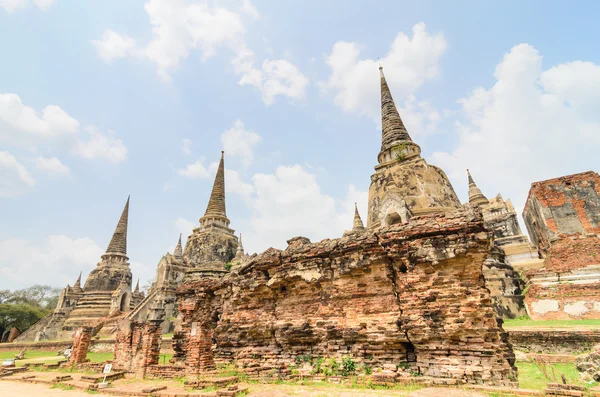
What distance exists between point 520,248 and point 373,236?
2431cm

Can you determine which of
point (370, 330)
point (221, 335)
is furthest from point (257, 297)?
point (370, 330)

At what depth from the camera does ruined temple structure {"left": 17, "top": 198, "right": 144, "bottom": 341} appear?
33719 millimetres

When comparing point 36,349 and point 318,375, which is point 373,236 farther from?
point 36,349

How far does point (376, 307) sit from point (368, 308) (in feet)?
0.68

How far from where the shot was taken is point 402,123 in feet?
87.8

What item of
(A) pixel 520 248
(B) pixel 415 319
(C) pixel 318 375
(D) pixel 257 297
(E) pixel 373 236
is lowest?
(C) pixel 318 375

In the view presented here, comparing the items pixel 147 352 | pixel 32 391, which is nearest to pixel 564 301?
pixel 147 352

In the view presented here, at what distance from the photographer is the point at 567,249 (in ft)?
49.4

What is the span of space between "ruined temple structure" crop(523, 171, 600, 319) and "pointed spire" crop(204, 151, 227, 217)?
104ft

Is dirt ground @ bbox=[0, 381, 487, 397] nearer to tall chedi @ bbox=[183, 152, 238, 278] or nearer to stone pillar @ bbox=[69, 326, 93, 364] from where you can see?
stone pillar @ bbox=[69, 326, 93, 364]

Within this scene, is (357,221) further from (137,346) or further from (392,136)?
(137,346)

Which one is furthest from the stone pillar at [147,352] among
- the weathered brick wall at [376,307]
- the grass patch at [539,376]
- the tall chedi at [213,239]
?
the tall chedi at [213,239]

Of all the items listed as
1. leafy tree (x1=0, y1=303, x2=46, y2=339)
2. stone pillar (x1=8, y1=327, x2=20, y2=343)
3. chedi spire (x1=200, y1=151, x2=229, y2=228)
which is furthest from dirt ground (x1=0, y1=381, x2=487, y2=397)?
leafy tree (x1=0, y1=303, x2=46, y2=339)

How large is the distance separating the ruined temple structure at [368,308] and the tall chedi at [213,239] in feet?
83.2
